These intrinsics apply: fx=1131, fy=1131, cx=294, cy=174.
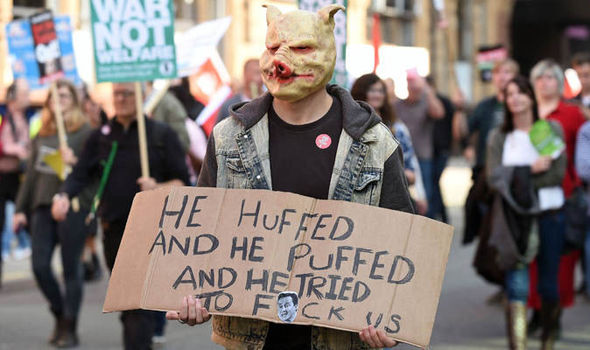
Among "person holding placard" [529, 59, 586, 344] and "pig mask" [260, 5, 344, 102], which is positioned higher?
"pig mask" [260, 5, 344, 102]

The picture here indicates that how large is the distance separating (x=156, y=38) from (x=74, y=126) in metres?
1.71

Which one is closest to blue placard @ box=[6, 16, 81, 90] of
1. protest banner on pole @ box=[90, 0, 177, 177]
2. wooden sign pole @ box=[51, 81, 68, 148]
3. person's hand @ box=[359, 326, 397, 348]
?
wooden sign pole @ box=[51, 81, 68, 148]

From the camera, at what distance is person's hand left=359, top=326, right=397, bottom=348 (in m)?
3.48

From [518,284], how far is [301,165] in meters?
3.66

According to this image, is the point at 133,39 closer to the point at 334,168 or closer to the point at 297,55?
the point at 297,55

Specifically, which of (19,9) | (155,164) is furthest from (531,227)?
(19,9)

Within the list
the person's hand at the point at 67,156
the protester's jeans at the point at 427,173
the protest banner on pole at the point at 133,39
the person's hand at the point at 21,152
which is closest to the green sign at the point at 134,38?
the protest banner on pole at the point at 133,39

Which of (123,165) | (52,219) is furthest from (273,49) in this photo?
(52,219)

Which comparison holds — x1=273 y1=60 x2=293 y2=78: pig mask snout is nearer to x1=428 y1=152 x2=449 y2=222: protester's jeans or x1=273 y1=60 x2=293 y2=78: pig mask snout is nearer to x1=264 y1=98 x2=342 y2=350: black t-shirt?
x1=264 y1=98 x2=342 y2=350: black t-shirt

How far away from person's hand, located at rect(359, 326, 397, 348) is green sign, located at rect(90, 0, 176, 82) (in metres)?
3.77

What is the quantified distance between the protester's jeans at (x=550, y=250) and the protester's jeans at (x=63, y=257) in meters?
3.13

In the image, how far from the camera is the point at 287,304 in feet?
11.7

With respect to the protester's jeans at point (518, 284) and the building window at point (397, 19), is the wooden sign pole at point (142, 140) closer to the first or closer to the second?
the protester's jeans at point (518, 284)

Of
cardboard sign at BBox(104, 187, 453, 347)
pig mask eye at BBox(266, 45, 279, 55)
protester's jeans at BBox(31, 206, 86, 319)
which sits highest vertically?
pig mask eye at BBox(266, 45, 279, 55)
